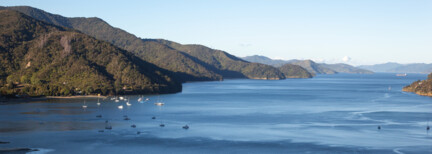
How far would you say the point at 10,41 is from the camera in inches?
6988

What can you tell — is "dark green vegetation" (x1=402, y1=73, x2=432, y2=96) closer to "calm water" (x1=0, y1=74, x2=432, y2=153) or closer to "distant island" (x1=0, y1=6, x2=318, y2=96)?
"calm water" (x1=0, y1=74, x2=432, y2=153)

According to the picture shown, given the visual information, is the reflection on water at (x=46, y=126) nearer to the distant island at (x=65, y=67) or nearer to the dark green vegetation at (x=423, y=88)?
the distant island at (x=65, y=67)

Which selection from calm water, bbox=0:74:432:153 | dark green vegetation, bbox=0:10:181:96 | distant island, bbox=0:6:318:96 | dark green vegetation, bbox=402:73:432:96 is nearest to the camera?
calm water, bbox=0:74:432:153

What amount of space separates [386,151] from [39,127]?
53.3 metres

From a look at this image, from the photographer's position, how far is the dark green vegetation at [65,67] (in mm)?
145000

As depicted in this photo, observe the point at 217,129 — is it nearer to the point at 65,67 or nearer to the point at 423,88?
the point at 65,67

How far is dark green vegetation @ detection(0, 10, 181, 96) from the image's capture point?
145 metres

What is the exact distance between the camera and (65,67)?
162 metres

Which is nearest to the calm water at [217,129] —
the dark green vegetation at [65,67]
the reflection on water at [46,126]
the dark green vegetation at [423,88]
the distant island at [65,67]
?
the reflection on water at [46,126]

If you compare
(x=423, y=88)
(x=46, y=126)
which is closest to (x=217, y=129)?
(x=46, y=126)

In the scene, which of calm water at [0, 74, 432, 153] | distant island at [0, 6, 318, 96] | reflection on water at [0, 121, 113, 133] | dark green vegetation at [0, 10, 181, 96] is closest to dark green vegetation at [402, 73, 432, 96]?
calm water at [0, 74, 432, 153]

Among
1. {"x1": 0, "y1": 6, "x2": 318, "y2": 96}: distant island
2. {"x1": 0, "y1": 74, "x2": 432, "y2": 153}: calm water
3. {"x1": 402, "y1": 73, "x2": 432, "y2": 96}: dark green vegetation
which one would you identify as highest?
{"x1": 0, "y1": 6, "x2": 318, "y2": 96}: distant island

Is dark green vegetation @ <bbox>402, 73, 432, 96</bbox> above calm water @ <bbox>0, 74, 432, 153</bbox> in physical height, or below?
above

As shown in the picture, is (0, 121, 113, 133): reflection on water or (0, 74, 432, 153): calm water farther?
(0, 121, 113, 133): reflection on water
